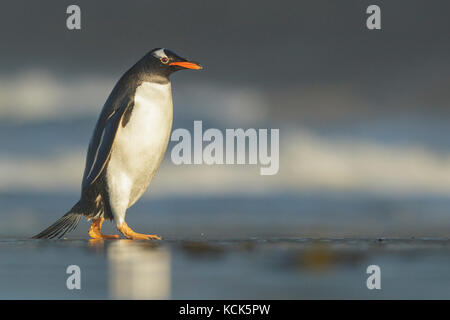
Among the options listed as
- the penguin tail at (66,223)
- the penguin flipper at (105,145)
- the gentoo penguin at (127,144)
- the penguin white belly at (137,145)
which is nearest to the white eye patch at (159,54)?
the gentoo penguin at (127,144)

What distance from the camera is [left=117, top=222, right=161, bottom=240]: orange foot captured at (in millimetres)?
6742

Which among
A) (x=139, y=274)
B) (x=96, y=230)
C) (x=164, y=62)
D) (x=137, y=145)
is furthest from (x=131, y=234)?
(x=139, y=274)

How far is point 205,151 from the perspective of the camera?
6668 mm

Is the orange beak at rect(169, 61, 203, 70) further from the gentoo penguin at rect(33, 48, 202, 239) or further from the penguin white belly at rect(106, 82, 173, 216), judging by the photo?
the penguin white belly at rect(106, 82, 173, 216)

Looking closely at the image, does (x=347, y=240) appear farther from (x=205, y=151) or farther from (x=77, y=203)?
(x=77, y=203)

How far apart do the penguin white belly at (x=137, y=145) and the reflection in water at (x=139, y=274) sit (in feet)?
4.91

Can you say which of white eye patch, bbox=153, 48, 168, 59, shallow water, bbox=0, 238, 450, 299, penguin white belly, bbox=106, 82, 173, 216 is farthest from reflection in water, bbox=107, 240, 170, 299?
white eye patch, bbox=153, 48, 168, 59

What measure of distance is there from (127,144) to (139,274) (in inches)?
104

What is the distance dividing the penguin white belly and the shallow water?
79 centimetres

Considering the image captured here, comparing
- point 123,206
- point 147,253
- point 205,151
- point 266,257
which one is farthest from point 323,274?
point 123,206

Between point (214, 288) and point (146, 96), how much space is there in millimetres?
3322

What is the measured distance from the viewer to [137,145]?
7.05 meters

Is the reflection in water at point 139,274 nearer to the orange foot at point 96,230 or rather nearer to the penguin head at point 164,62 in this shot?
the orange foot at point 96,230

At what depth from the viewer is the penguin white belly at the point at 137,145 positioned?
7012mm
